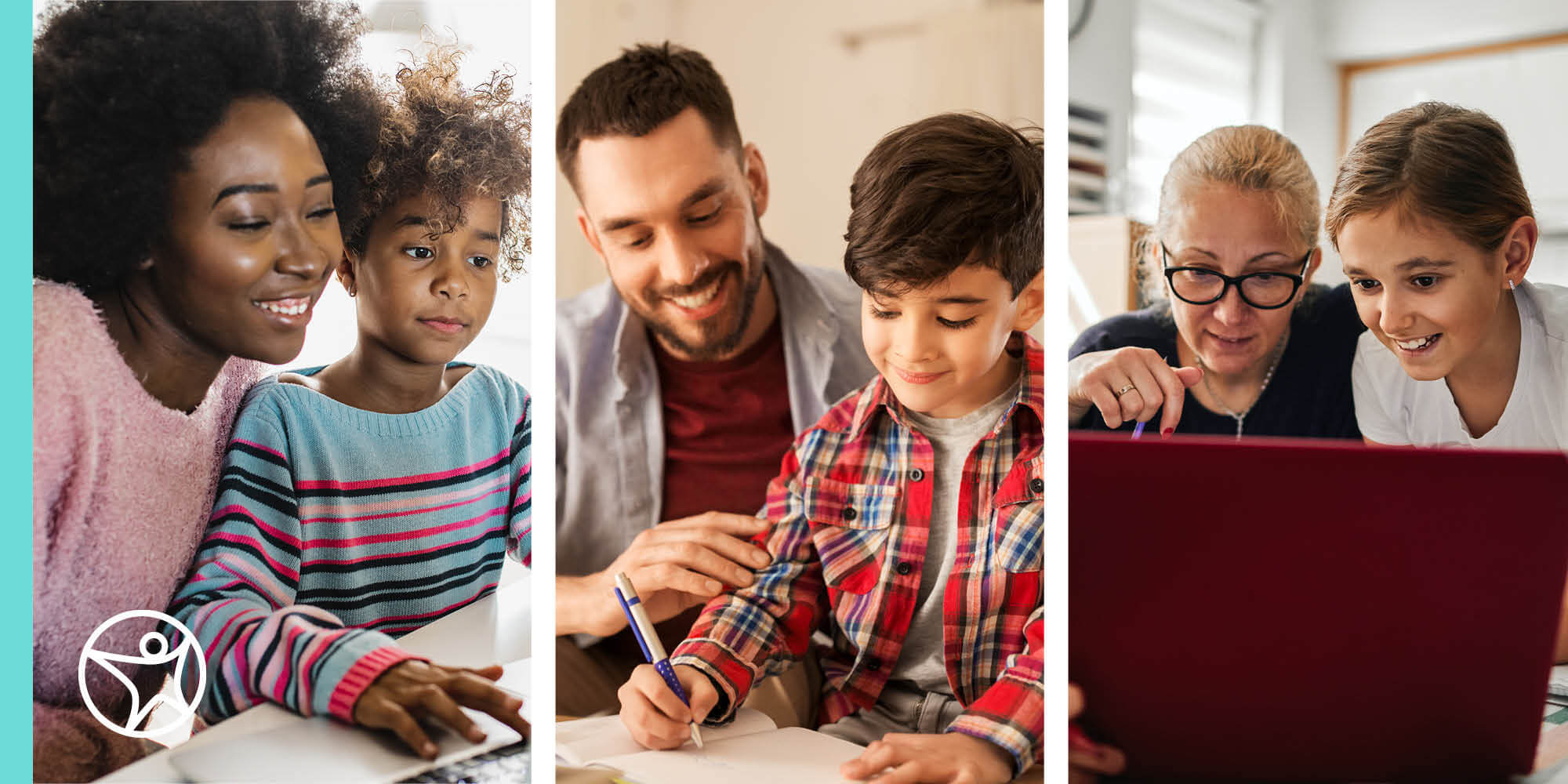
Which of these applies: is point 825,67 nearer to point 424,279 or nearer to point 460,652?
point 424,279

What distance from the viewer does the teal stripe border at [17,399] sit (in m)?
1.42

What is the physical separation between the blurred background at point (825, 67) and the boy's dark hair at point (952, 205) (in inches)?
1.2

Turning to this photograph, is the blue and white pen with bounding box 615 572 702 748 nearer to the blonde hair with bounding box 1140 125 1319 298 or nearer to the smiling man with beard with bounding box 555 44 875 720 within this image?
the smiling man with beard with bounding box 555 44 875 720

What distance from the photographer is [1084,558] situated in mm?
1263

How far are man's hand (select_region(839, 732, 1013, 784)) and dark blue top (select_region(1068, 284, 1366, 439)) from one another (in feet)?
1.52

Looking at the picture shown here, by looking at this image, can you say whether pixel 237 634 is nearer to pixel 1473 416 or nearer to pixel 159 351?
pixel 159 351

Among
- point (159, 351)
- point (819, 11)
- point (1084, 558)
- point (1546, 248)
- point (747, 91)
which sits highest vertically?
point (819, 11)

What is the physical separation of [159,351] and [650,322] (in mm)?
678

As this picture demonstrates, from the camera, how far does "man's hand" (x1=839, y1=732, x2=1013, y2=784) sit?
124cm

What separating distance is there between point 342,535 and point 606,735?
1.51ft

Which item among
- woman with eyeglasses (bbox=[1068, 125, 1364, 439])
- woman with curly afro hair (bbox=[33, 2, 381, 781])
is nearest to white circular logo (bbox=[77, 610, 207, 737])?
woman with curly afro hair (bbox=[33, 2, 381, 781])

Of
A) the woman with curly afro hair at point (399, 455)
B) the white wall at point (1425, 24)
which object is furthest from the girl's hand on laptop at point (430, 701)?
the white wall at point (1425, 24)

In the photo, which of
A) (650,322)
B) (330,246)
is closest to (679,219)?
(650,322)

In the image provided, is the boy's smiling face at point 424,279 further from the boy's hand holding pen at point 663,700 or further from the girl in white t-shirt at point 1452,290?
the girl in white t-shirt at point 1452,290
